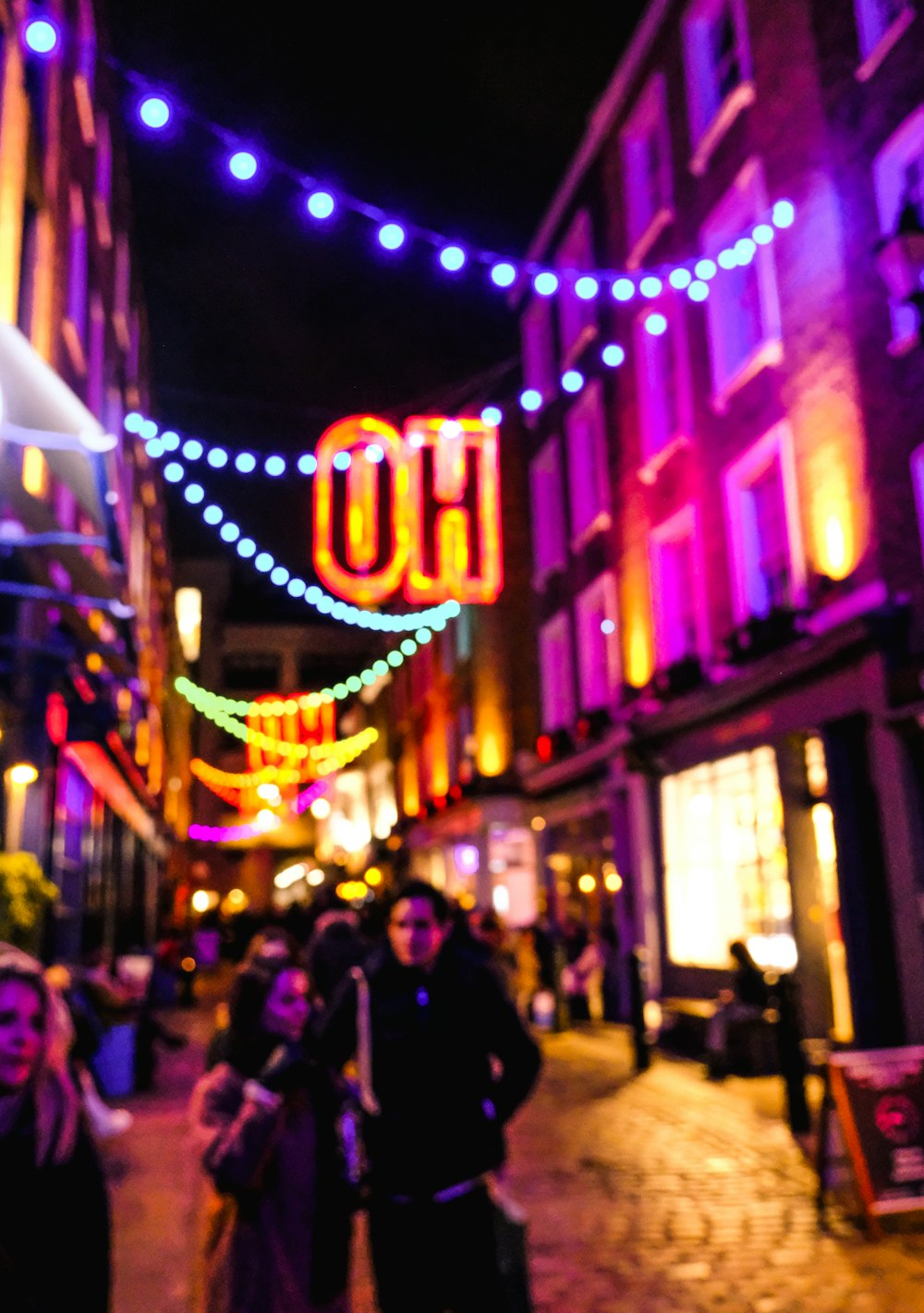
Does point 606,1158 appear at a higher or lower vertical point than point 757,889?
lower

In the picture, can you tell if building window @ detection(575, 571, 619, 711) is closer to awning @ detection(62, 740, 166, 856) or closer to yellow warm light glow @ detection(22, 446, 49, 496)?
awning @ detection(62, 740, 166, 856)

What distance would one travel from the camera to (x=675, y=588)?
683 inches

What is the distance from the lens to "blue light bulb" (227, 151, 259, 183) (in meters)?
8.17

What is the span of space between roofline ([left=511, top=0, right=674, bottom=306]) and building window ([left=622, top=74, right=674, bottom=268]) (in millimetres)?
536

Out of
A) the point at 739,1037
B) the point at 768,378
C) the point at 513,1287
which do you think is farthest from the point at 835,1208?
the point at 768,378

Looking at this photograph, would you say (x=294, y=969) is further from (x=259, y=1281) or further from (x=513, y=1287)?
(x=513, y=1287)

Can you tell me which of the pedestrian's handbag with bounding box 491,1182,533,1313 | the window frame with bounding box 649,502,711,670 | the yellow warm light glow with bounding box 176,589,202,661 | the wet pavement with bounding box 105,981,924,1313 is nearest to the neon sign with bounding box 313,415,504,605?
the window frame with bounding box 649,502,711,670

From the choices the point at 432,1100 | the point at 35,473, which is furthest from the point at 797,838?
the point at 432,1100

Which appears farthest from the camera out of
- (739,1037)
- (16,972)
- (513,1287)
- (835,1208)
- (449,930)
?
(739,1037)

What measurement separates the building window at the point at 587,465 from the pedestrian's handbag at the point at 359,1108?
16087mm

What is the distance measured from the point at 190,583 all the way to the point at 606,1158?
61462 millimetres

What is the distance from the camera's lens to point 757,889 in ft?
47.7

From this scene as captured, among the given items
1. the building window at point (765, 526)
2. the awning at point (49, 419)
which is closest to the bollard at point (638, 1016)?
the building window at point (765, 526)

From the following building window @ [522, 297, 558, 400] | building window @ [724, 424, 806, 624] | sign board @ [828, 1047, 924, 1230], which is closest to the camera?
sign board @ [828, 1047, 924, 1230]
